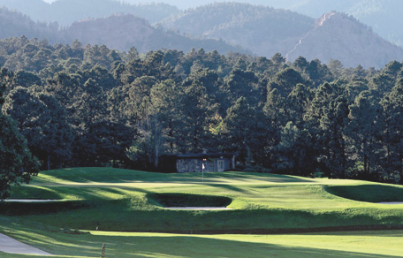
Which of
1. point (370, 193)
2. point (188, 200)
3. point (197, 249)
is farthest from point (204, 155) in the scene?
point (197, 249)

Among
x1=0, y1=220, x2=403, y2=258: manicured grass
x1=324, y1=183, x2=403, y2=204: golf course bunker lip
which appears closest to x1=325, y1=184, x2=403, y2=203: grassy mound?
x1=324, y1=183, x2=403, y2=204: golf course bunker lip

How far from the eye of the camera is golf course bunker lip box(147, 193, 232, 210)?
1332 inches

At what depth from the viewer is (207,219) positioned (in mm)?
30375

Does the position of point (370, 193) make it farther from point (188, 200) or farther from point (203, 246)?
point (203, 246)

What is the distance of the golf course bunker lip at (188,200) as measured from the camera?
111ft

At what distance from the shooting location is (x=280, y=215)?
30.5 meters

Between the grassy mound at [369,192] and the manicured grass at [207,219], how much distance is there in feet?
0.25

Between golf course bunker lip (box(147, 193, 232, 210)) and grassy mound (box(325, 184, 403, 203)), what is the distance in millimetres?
8889

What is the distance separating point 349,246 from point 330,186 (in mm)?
16386

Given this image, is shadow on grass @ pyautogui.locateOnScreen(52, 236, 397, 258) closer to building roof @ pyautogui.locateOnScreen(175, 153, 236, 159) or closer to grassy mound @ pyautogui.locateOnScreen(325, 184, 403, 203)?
grassy mound @ pyautogui.locateOnScreen(325, 184, 403, 203)

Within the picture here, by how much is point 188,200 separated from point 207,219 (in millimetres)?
4203

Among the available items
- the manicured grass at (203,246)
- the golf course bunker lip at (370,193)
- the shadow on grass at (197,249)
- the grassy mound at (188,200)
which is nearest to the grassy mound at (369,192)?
the golf course bunker lip at (370,193)

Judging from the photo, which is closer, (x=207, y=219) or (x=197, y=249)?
(x=197, y=249)

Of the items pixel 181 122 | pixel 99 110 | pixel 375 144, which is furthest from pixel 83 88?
pixel 375 144
